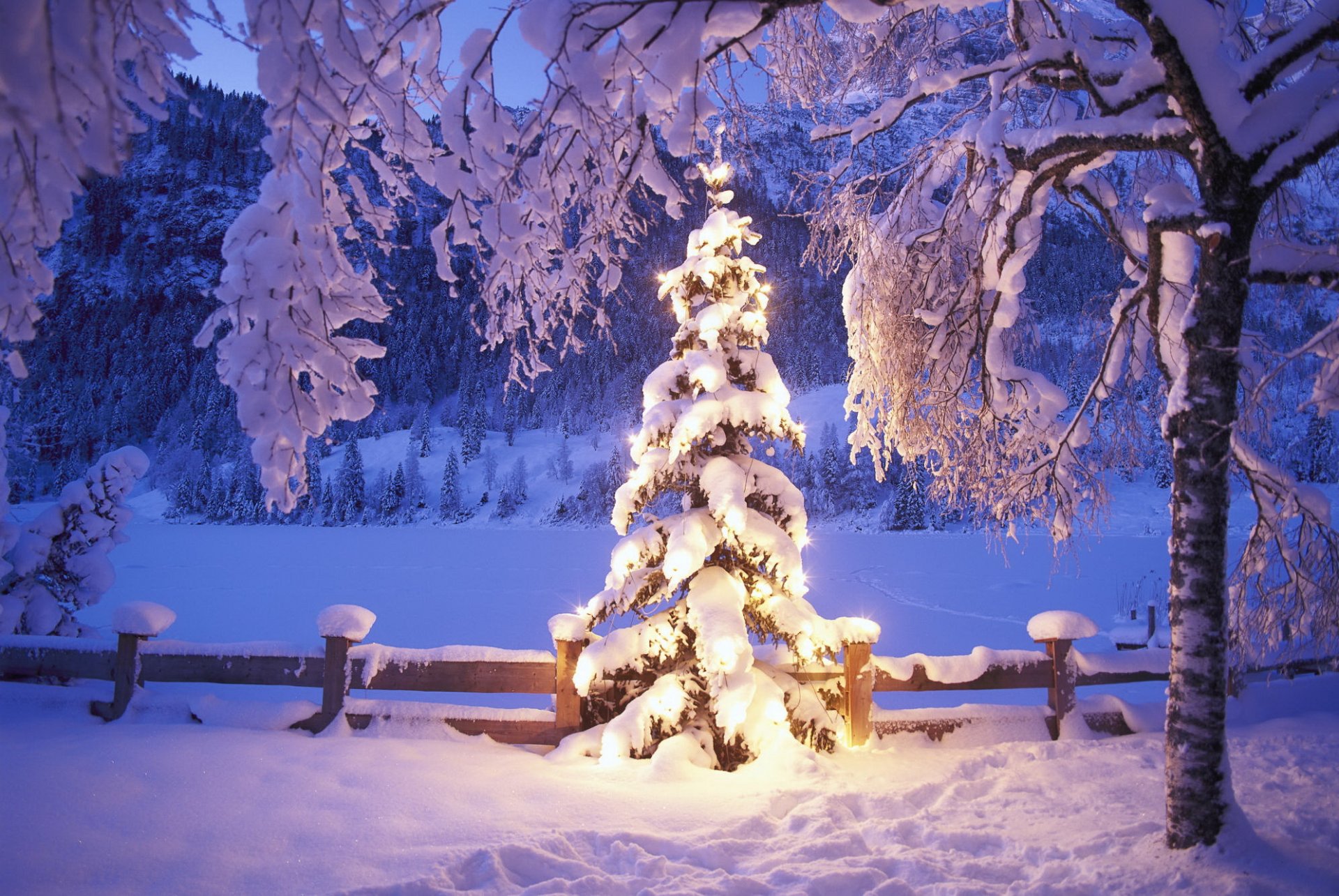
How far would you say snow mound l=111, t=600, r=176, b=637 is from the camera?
5.39 metres

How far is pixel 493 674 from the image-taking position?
17.4 ft

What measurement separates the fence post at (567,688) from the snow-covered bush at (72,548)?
18.9 feet

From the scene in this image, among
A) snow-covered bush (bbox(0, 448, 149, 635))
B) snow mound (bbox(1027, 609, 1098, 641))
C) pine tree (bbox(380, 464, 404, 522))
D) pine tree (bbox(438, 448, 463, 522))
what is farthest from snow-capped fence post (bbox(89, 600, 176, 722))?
pine tree (bbox(380, 464, 404, 522))

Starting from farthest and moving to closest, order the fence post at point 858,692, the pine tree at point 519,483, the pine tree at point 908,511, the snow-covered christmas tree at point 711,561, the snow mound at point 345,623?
the pine tree at point 519,483 < the pine tree at point 908,511 < the fence post at point 858,692 < the snow mound at point 345,623 < the snow-covered christmas tree at point 711,561

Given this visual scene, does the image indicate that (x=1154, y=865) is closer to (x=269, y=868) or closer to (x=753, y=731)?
(x=753, y=731)

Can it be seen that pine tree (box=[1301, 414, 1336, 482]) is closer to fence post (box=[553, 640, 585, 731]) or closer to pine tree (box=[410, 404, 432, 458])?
fence post (box=[553, 640, 585, 731])

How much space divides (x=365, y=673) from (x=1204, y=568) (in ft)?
17.7

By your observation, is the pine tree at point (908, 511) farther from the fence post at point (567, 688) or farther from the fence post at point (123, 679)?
the fence post at point (123, 679)

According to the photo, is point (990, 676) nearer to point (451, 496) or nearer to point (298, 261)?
point (298, 261)

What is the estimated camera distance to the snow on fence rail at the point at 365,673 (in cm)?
525

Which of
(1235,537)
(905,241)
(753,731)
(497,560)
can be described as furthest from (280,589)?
(1235,537)

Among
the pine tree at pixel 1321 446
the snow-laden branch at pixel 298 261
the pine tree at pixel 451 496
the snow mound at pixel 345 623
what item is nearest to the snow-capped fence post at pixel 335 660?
the snow mound at pixel 345 623

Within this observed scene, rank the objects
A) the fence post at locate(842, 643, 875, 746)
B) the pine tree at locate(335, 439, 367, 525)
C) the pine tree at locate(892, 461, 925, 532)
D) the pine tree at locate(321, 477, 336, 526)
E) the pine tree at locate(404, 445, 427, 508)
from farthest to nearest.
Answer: the pine tree at locate(404, 445, 427, 508) < the pine tree at locate(335, 439, 367, 525) < the pine tree at locate(321, 477, 336, 526) < the pine tree at locate(892, 461, 925, 532) < the fence post at locate(842, 643, 875, 746)

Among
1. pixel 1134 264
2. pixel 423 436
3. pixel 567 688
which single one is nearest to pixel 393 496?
pixel 423 436
